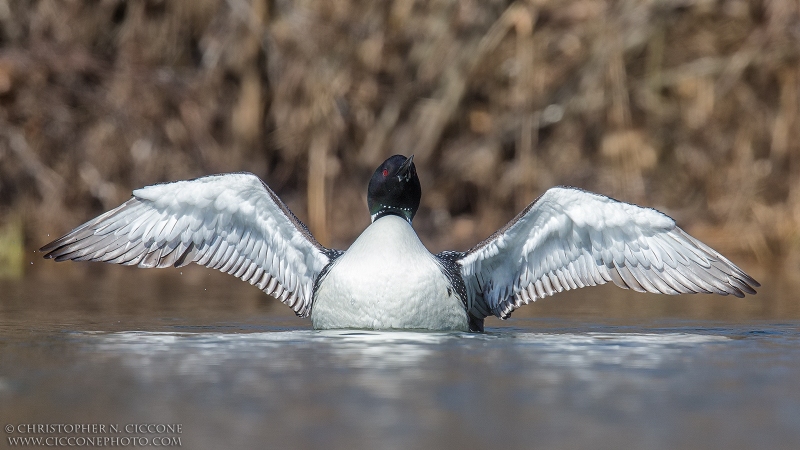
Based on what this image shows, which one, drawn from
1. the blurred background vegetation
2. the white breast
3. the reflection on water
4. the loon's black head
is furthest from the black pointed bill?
the blurred background vegetation

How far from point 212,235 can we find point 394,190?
1.17 meters

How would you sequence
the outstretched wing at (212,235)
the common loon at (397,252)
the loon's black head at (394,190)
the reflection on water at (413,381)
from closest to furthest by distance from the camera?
the reflection on water at (413,381) < the common loon at (397,252) < the outstretched wing at (212,235) < the loon's black head at (394,190)

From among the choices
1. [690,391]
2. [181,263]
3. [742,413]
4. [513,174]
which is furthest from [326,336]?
[513,174]

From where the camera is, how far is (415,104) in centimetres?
1237

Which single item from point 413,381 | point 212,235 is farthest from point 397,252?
point 413,381

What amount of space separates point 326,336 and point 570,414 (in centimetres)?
225

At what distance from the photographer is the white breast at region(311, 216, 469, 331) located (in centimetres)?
590

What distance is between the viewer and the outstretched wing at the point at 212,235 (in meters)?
6.53

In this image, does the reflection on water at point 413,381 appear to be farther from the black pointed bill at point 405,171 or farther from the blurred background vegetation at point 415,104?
the blurred background vegetation at point 415,104

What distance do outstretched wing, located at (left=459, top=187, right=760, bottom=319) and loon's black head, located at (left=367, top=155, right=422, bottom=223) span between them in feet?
1.54

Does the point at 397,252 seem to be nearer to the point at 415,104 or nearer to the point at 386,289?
the point at 386,289


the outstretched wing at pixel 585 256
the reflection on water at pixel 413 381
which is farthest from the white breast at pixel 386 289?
the outstretched wing at pixel 585 256

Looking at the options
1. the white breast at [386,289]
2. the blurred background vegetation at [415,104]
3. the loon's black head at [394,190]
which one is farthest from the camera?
the blurred background vegetation at [415,104]

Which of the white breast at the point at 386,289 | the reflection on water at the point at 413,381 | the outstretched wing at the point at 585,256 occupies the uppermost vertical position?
the outstretched wing at the point at 585,256
